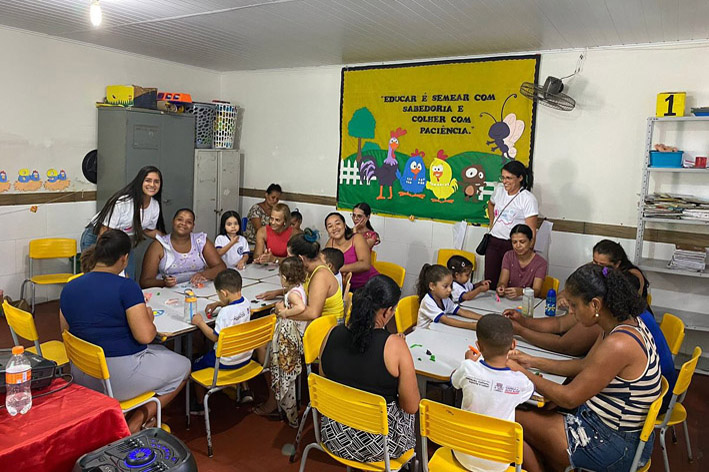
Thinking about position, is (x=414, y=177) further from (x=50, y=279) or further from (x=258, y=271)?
(x=50, y=279)

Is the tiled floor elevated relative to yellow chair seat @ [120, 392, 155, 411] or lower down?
lower down

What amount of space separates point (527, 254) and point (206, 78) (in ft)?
18.4

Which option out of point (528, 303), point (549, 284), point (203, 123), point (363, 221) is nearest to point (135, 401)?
point (528, 303)

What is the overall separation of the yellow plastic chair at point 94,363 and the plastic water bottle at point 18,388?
663 millimetres

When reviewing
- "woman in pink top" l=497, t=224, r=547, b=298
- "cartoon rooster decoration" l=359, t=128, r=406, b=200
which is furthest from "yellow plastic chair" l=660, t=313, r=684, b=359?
"cartoon rooster decoration" l=359, t=128, r=406, b=200

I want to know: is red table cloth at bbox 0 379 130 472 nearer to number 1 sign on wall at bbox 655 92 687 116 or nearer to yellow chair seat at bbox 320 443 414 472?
yellow chair seat at bbox 320 443 414 472

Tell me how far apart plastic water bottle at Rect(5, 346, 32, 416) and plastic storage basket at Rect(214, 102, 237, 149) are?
A: 19.2ft

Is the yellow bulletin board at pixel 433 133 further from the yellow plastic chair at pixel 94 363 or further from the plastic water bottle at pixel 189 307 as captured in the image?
the yellow plastic chair at pixel 94 363

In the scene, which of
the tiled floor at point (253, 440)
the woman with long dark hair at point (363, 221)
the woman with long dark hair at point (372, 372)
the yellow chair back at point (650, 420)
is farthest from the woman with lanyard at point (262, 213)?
the yellow chair back at point (650, 420)

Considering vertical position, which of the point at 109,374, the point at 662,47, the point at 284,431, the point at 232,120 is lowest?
the point at 284,431

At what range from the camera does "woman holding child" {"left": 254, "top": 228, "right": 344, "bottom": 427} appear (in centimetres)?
367

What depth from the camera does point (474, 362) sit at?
2529mm

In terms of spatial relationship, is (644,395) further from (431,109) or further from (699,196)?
(431,109)

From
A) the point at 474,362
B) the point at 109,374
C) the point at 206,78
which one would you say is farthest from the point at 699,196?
the point at 206,78
